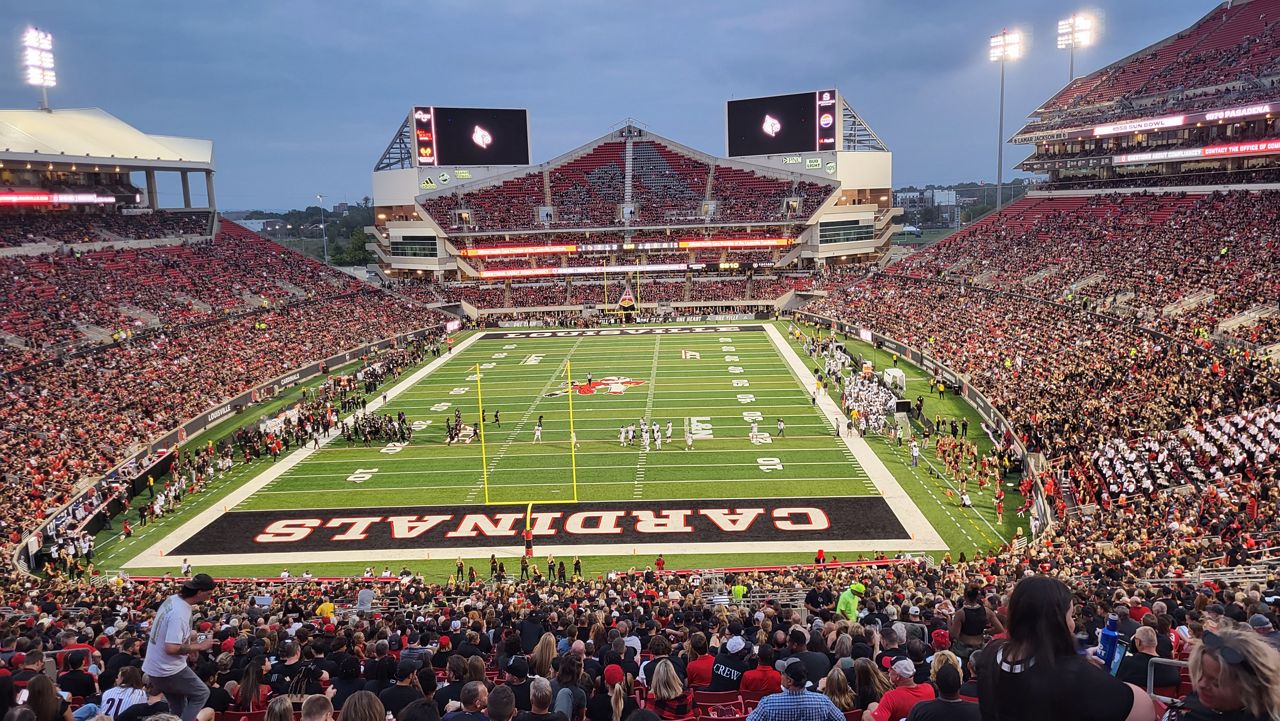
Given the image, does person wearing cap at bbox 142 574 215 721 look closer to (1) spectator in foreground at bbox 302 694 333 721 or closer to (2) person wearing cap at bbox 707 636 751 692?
(1) spectator in foreground at bbox 302 694 333 721

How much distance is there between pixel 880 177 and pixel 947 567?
63.2 meters

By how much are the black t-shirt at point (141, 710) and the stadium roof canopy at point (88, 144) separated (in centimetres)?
4612

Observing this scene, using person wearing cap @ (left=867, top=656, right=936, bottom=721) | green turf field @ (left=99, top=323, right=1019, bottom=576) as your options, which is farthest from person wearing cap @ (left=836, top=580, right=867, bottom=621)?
green turf field @ (left=99, top=323, right=1019, bottom=576)

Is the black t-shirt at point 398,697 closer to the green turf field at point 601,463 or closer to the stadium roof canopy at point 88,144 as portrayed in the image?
the green turf field at point 601,463

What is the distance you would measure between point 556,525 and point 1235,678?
1866 cm

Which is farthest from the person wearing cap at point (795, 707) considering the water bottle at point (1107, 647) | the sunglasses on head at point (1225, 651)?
the water bottle at point (1107, 647)

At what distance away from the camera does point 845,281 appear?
61375 mm

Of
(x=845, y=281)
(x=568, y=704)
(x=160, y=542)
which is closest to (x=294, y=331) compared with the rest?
(x=160, y=542)

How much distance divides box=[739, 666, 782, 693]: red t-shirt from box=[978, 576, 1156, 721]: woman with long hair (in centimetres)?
356

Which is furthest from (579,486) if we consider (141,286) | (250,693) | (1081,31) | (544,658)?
(1081,31)

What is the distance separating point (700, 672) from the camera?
693 centimetres

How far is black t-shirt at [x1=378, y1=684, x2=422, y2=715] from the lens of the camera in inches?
229

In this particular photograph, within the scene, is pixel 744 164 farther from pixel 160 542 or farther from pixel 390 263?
pixel 160 542

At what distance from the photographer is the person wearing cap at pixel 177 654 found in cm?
565
